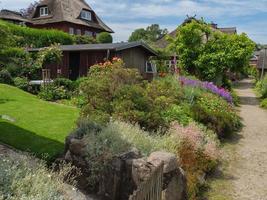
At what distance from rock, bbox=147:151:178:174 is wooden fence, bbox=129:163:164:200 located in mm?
934

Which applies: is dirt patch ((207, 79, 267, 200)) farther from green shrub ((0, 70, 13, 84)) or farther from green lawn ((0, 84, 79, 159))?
green shrub ((0, 70, 13, 84))

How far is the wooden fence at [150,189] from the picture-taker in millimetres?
4155

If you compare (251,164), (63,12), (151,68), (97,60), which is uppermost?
(63,12)

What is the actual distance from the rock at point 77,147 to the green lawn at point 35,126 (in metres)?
0.83

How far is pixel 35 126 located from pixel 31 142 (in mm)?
1893

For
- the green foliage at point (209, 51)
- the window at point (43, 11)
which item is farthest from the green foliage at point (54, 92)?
the window at point (43, 11)

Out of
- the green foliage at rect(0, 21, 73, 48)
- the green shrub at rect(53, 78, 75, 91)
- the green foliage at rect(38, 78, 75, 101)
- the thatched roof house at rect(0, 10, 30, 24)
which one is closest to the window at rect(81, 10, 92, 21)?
the thatched roof house at rect(0, 10, 30, 24)

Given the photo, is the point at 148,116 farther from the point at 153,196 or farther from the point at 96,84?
the point at 153,196

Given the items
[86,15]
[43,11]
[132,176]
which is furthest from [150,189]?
[86,15]

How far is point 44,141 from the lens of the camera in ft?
30.1

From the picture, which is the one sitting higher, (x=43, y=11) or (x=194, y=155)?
(x=43, y=11)

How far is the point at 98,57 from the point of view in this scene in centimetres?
2423

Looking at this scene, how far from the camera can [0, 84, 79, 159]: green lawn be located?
29.0 ft

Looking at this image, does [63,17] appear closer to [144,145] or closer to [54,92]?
[54,92]
